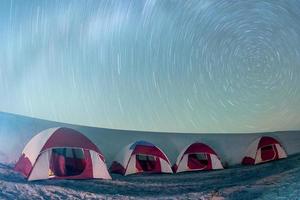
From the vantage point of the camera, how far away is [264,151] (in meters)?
3.51

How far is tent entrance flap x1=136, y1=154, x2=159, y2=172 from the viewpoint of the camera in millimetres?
3322

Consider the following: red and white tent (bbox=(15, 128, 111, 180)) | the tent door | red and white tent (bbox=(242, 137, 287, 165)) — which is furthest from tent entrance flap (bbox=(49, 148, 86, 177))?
the tent door

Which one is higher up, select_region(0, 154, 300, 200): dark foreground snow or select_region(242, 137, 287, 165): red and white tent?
select_region(242, 137, 287, 165): red and white tent

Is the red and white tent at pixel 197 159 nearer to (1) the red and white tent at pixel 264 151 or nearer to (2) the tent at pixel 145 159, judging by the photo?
(2) the tent at pixel 145 159

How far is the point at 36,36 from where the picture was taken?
9.30ft

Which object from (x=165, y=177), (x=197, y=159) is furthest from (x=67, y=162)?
(x=197, y=159)

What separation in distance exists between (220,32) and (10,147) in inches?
87.0

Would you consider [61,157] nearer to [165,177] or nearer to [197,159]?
[165,177]

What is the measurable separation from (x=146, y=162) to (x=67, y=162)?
84cm

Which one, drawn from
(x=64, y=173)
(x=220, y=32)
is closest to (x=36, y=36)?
(x=64, y=173)

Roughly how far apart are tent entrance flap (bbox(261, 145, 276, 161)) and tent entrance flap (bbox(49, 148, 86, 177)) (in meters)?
1.87

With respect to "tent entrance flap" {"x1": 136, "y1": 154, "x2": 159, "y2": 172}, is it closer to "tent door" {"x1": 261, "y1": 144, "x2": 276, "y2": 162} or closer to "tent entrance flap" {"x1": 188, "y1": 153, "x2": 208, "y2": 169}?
"tent entrance flap" {"x1": 188, "y1": 153, "x2": 208, "y2": 169}

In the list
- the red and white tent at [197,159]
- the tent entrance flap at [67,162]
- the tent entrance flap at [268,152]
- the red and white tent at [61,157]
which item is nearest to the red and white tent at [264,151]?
the tent entrance flap at [268,152]

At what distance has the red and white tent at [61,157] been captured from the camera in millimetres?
2713
